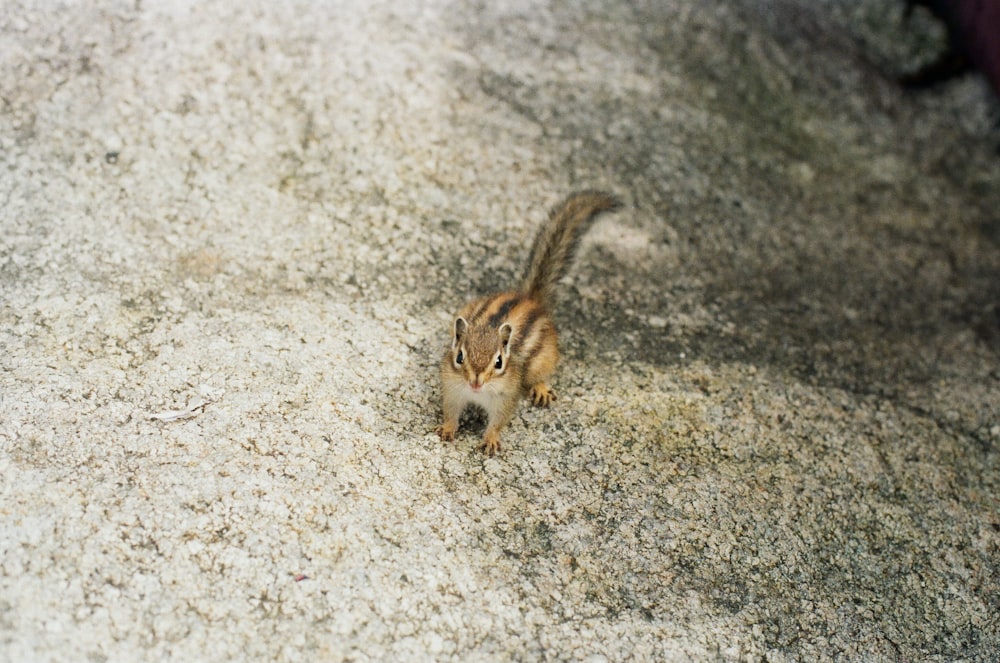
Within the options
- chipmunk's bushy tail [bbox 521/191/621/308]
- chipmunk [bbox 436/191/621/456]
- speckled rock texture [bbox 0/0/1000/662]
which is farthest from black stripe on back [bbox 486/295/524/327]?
speckled rock texture [bbox 0/0/1000/662]

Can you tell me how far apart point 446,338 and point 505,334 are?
1.32ft

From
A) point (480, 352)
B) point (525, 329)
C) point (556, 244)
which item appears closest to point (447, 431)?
point (480, 352)

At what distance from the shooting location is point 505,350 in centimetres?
300

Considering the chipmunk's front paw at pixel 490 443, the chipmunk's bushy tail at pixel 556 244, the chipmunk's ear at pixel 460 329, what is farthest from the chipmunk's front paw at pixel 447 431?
the chipmunk's bushy tail at pixel 556 244

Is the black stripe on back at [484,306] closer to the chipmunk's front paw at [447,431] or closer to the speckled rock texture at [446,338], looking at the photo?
the speckled rock texture at [446,338]

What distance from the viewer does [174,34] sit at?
389cm

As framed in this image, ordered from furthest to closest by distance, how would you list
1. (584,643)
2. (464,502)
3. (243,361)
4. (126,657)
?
(243,361), (464,502), (584,643), (126,657)

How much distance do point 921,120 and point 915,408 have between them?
6.96 feet

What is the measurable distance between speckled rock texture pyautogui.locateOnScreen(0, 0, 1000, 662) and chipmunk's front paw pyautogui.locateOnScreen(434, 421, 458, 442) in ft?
0.14

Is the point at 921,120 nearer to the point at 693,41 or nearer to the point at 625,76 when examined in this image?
the point at 693,41

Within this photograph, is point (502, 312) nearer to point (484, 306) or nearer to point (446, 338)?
point (484, 306)

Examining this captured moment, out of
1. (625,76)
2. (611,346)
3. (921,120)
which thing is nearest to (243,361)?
(611,346)

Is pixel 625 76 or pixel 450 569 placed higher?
pixel 625 76

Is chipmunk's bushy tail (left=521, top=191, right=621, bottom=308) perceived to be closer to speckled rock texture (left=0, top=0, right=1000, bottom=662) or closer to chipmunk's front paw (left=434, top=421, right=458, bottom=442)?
speckled rock texture (left=0, top=0, right=1000, bottom=662)
